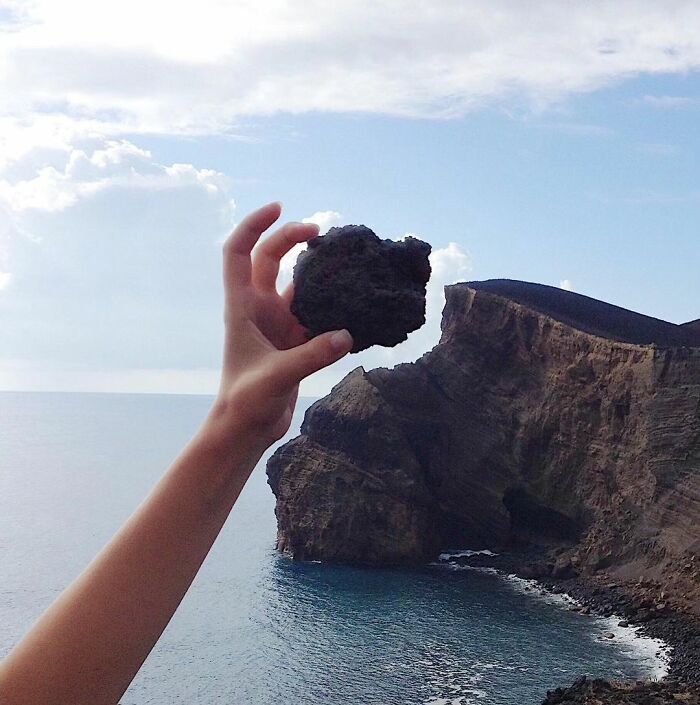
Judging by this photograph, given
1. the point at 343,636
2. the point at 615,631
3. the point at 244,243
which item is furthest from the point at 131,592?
the point at 615,631

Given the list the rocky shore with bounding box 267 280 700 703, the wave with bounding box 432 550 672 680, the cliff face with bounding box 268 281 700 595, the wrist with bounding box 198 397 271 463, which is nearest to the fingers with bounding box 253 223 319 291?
the wrist with bounding box 198 397 271 463

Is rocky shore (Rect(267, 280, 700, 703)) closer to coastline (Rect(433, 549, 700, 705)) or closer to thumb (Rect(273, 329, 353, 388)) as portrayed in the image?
coastline (Rect(433, 549, 700, 705))

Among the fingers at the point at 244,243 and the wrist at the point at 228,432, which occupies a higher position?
the fingers at the point at 244,243

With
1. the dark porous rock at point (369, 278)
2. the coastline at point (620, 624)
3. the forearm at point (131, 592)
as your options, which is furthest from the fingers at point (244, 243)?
the coastline at point (620, 624)

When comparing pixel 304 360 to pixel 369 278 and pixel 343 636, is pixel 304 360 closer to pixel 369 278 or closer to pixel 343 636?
pixel 369 278

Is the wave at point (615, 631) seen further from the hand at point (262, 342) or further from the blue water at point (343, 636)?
the hand at point (262, 342)

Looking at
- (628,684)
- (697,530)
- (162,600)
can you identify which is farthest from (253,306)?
(697,530)

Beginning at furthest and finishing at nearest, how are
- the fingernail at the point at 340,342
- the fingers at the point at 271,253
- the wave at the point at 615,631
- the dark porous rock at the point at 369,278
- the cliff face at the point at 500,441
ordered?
the cliff face at the point at 500,441 < the wave at the point at 615,631 < the dark porous rock at the point at 369,278 < the fingers at the point at 271,253 < the fingernail at the point at 340,342

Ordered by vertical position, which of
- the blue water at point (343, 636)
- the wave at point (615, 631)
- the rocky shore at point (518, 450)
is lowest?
the blue water at point (343, 636)
